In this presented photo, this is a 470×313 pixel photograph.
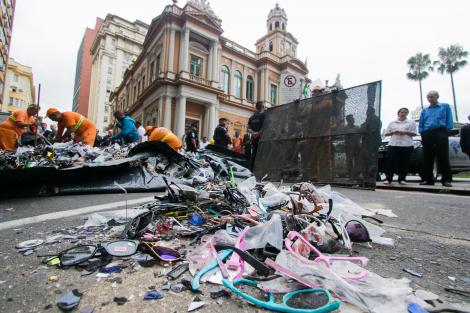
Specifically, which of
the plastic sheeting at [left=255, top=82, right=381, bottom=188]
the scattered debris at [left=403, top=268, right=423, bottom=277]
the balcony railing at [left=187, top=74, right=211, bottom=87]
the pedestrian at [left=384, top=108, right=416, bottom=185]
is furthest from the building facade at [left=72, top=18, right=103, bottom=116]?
the scattered debris at [left=403, top=268, right=423, bottom=277]

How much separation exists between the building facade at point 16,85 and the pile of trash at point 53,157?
203ft

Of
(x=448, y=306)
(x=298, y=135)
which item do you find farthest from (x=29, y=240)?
(x=298, y=135)

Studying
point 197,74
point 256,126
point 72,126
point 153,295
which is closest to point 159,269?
point 153,295

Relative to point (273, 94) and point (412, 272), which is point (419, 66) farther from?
point (412, 272)

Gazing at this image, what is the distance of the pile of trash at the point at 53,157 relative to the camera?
122 inches

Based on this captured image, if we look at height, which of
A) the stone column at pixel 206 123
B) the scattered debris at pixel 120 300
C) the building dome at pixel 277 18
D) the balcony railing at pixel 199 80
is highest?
the building dome at pixel 277 18

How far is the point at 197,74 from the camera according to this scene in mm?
22562

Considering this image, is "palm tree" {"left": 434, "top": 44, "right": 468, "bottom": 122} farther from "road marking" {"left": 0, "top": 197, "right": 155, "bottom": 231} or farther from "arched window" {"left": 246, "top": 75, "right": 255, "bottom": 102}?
"road marking" {"left": 0, "top": 197, "right": 155, "bottom": 231}

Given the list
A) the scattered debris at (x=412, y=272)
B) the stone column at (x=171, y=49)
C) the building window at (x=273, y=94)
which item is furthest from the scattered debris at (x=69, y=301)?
the building window at (x=273, y=94)

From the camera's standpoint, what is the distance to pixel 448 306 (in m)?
0.69

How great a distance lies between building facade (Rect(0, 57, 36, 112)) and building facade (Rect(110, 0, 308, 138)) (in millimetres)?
40330

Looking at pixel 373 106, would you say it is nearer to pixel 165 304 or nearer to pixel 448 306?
pixel 448 306

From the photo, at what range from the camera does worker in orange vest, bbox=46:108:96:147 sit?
5275 mm

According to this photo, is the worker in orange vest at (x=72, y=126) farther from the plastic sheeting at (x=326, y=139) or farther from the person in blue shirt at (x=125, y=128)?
the plastic sheeting at (x=326, y=139)
